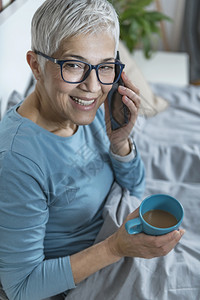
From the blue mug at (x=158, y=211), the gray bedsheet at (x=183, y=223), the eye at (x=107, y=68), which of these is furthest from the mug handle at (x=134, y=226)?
the eye at (x=107, y=68)

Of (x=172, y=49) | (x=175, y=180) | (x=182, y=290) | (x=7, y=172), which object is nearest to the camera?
(x=7, y=172)

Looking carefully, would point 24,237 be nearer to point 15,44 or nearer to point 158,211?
point 158,211

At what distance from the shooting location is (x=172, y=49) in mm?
2936

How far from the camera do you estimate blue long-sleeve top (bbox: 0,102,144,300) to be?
0.66 m

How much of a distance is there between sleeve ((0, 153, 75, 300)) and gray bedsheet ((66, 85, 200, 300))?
78 millimetres

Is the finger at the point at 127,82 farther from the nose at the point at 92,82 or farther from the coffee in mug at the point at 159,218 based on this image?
the coffee in mug at the point at 159,218

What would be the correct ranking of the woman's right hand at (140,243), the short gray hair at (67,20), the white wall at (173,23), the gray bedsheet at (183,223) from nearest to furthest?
the short gray hair at (67,20) → the woman's right hand at (140,243) → the gray bedsheet at (183,223) → the white wall at (173,23)

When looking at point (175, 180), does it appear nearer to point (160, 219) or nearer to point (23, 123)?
point (160, 219)

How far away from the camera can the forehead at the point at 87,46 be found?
553mm

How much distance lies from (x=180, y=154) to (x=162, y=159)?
7 centimetres

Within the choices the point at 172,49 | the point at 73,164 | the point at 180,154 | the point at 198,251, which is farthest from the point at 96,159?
the point at 172,49

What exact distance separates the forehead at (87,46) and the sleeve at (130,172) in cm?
37

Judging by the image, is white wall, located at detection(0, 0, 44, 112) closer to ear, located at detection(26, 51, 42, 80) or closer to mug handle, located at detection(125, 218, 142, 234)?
ear, located at detection(26, 51, 42, 80)

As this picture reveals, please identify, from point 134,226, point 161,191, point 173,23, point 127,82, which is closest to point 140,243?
point 134,226
